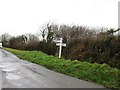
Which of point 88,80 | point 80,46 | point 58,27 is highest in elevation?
point 58,27

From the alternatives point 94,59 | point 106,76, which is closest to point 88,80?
point 106,76

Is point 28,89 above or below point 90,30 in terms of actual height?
below

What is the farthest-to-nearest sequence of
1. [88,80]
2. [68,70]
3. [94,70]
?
[68,70], [94,70], [88,80]

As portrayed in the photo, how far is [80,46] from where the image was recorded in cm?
2008

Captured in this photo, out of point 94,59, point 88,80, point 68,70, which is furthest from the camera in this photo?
point 94,59

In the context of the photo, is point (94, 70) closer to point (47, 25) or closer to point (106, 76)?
point (106, 76)

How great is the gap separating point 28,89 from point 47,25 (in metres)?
70.8

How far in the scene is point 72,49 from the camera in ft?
70.6

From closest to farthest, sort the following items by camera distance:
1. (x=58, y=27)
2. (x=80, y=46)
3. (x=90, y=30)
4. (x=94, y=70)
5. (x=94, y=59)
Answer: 1. (x=94, y=70)
2. (x=94, y=59)
3. (x=80, y=46)
4. (x=90, y=30)
5. (x=58, y=27)

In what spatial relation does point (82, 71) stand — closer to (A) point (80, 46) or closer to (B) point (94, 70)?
(B) point (94, 70)

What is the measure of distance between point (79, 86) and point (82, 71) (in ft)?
12.4

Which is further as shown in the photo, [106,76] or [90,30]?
[90,30]

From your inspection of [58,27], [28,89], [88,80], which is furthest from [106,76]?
[58,27]

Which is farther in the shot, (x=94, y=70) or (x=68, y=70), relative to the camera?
(x=68, y=70)
